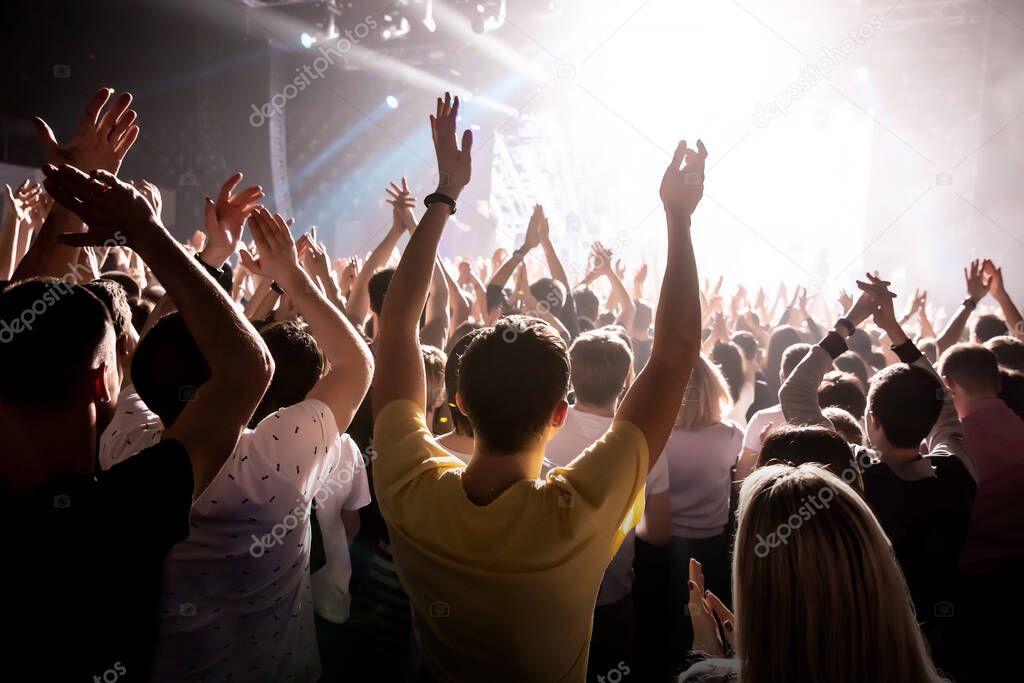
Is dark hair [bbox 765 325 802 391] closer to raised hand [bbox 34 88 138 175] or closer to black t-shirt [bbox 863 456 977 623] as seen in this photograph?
black t-shirt [bbox 863 456 977 623]

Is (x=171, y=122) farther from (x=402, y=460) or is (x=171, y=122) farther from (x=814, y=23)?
(x=814, y=23)

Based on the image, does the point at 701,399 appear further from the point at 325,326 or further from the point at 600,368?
the point at 325,326

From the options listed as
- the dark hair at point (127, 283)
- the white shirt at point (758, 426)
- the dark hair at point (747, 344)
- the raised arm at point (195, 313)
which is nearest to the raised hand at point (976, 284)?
the dark hair at point (747, 344)

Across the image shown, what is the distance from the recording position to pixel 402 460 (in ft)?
3.82

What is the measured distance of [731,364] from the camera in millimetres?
3350

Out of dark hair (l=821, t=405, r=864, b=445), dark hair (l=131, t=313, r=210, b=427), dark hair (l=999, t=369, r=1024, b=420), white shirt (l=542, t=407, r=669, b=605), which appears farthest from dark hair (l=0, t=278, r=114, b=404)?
dark hair (l=999, t=369, r=1024, b=420)

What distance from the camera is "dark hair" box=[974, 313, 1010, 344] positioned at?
13.1 feet

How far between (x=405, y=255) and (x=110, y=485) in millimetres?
689

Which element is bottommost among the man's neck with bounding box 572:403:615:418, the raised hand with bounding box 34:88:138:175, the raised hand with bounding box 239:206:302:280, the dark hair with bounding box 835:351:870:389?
the man's neck with bounding box 572:403:615:418

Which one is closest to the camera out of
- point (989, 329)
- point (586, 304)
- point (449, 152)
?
point (449, 152)

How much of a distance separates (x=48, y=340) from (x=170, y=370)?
0.37 m

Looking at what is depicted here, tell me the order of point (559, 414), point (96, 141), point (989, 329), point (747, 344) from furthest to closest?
point (989, 329)
point (747, 344)
point (96, 141)
point (559, 414)

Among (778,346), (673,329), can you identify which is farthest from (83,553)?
(778,346)

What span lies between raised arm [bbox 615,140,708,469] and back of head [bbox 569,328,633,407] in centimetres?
79
